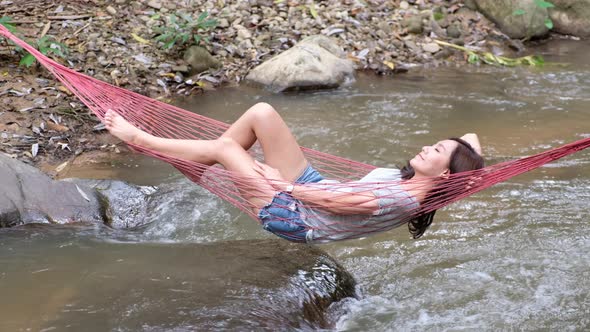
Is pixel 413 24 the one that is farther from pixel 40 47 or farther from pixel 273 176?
pixel 273 176

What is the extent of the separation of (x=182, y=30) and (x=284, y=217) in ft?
9.49

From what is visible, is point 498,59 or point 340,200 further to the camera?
point 498,59

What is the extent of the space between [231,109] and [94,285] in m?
2.44

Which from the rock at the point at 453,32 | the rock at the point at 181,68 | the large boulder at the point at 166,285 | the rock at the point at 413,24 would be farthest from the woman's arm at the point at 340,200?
the rock at the point at 453,32

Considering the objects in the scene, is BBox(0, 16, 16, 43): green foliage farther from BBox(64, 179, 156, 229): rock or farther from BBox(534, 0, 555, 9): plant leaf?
BBox(534, 0, 555, 9): plant leaf

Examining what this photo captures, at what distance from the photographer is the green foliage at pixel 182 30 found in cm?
505

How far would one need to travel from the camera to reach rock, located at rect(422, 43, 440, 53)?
229 inches

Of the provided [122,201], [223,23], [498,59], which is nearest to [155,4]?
[223,23]

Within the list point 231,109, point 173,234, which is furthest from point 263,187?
point 231,109

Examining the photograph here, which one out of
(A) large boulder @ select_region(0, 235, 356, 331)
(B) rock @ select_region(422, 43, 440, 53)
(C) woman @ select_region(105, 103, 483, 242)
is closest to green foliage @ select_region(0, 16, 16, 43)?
(A) large boulder @ select_region(0, 235, 356, 331)

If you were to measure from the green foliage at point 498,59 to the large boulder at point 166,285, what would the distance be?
132 inches

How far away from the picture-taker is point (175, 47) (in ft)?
16.9

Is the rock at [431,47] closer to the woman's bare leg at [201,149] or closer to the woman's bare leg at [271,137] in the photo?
the woman's bare leg at [271,137]

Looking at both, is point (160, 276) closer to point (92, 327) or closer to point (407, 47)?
point (92, 327)
